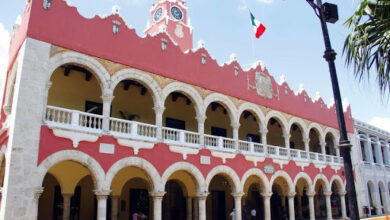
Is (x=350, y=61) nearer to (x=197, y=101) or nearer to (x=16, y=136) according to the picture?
(x=16, y=136)

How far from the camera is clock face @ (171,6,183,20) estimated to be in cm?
2197

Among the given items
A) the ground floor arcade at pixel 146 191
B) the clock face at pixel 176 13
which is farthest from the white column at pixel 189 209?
the clock face at pixel 176 13

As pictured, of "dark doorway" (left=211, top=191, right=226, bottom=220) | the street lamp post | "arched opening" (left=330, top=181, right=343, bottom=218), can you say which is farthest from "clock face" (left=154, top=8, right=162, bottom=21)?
the street lamp post

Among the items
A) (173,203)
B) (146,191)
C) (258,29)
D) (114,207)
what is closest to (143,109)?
(146,191)

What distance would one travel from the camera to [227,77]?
16.1 m

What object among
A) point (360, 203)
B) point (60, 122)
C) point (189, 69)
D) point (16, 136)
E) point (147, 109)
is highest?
point (189, 69)

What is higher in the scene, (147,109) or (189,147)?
(147,109)

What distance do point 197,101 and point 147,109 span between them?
2504 mm

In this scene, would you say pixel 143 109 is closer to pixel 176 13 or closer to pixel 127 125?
pixel 127 125

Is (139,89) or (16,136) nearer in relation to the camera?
(16,136)

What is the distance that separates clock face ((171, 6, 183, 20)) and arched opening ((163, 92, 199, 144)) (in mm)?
7725

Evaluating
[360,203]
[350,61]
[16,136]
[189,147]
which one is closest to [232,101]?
[189,147]

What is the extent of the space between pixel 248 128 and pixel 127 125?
28.9ft

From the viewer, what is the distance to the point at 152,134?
42.4 feet
